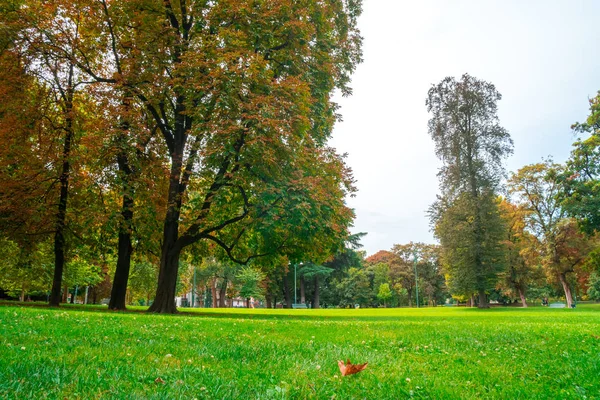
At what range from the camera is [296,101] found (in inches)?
578

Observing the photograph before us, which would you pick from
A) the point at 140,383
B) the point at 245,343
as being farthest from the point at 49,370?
the point at 245,343

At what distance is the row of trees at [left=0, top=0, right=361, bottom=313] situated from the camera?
14.1m

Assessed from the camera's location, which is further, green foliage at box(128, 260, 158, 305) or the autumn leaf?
green foliage at box(128, 260, 158, 305)

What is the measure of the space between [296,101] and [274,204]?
158 inches

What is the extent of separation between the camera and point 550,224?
41.6 metres

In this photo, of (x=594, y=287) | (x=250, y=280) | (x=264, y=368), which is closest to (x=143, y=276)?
(x=250, y=280)

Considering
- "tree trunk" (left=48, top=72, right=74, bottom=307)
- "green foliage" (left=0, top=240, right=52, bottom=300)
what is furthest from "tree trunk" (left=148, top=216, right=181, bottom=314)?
"green foliage" (left=0, top=240, right=52, bottom=300)

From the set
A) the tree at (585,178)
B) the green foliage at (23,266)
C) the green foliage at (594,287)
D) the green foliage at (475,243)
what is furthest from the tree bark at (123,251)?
the green foliage at (594,287)

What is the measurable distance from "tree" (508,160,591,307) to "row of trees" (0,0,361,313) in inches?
1127

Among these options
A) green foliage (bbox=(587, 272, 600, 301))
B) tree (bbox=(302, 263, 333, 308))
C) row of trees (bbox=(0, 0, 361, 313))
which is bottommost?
green foliage (bbox=(587, 272, 600, 301))

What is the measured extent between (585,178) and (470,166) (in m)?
8.53

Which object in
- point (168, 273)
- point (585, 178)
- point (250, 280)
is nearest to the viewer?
point (168, 273)

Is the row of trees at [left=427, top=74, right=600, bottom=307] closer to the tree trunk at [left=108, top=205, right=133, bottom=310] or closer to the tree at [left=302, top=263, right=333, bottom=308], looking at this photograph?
the tree at [left=302, top=263, right=333, bottom=308]

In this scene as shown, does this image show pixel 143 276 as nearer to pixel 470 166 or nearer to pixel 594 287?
pixel 470 166
